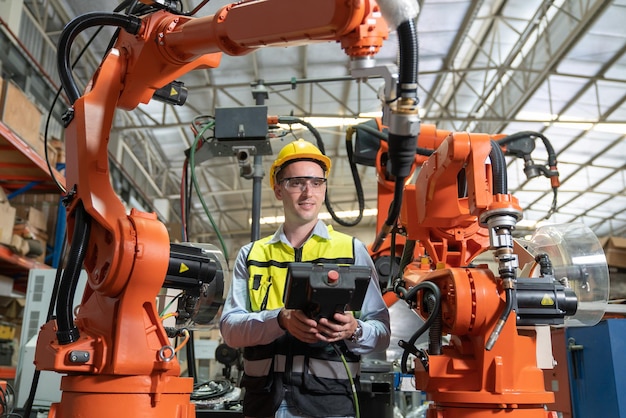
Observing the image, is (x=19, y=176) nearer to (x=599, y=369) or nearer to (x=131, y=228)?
(x=131, y=228)

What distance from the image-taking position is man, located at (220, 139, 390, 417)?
1.75 meters

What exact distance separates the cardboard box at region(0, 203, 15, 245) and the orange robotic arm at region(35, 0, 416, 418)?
352 centimetres

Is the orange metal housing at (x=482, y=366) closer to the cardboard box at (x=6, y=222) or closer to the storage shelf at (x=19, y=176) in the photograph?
the storage shelf at (x=19, y=176)

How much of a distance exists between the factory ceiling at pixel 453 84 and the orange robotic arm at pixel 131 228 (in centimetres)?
438

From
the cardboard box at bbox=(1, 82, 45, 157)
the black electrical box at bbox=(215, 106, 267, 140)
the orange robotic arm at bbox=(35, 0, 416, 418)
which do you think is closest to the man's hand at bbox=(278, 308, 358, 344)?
the orange robotic arm at bbox=(35, 0, 416, 418)

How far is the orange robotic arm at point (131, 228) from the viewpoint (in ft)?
4.84

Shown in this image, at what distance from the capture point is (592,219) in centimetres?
1539

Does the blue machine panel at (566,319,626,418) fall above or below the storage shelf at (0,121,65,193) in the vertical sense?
below

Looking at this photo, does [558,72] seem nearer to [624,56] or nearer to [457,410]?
[624,56]

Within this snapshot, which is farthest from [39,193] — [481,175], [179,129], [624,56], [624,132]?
[624,132]

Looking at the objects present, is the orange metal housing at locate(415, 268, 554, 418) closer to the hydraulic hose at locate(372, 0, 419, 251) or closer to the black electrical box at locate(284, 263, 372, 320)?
the black electrical box at locate(284, 263, 372, 320)

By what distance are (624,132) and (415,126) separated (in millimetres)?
9901

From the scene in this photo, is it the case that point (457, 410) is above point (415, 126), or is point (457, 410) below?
below

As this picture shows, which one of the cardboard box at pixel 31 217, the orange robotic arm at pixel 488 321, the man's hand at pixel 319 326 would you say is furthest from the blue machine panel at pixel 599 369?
the cardboard box at pixel 31 217
